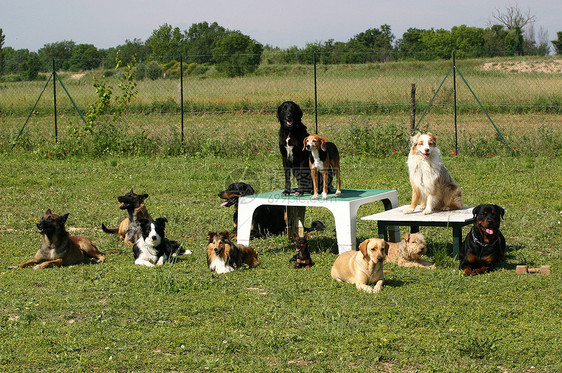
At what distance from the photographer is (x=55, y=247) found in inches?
320

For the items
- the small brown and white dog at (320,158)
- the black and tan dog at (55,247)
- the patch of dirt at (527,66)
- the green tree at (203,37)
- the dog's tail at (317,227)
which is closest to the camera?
the black and tan dog at (55,247)

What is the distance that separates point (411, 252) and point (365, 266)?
3.96 ft

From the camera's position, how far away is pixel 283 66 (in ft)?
89.1

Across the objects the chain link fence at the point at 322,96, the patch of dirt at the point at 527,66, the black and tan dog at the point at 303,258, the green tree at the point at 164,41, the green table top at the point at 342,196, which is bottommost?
the black and tan dog at the point at 303,258

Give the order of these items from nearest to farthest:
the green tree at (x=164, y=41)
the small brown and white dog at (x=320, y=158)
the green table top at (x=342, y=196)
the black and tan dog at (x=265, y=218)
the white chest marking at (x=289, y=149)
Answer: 1. the small brown and white dog at (x=320, y=158)
2. the green table top at (x=342, y=196)
3. the white chest marking at (x=289, y=149)
4. the black and tan dog at (x=265, y=218)
5. the green tree at (x=164, y=41)

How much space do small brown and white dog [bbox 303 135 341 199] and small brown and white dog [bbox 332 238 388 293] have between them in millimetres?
1568

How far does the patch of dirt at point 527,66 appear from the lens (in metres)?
30.8

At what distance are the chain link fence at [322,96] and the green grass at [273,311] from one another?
1265 centimetres

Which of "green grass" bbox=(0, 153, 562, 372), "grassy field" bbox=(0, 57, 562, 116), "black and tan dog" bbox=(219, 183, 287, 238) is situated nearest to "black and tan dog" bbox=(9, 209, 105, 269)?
"green grass" bbox=(0, 153, 562, 372)

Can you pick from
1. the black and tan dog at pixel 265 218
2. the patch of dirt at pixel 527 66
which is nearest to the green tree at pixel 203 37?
the patch of dirt at pixel 527 66

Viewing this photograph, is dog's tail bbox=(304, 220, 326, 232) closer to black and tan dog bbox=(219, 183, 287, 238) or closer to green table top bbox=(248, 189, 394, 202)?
black and tan dog bbox=(219, 183, 287, 238)

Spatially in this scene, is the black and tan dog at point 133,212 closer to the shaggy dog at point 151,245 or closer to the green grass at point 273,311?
the green grass at point 273,311

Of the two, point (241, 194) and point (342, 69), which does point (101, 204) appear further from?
point (342, 69)

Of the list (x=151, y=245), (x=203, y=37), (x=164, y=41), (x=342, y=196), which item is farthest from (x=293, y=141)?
(x=203, y=37)
